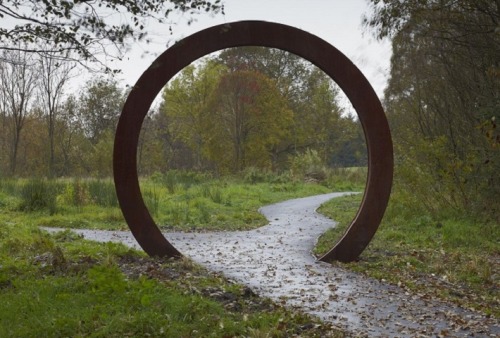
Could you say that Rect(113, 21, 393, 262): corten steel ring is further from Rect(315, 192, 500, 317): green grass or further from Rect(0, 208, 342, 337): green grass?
Rect(0, 208, 342, 337): green grass

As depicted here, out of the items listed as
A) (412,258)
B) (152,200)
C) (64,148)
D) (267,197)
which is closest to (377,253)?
(412,258)

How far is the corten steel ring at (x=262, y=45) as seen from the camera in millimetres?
9133

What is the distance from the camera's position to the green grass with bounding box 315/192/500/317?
24.8ft

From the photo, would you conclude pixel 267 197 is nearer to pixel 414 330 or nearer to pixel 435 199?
pixel 435 199

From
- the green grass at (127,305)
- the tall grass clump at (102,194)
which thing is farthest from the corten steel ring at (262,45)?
the tall grass clump at (102,194)

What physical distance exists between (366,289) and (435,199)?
674 centimetres

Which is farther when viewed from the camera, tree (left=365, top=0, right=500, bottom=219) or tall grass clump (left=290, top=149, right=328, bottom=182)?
tall grass clump (left=290, top=149, right=328, bottom=182)

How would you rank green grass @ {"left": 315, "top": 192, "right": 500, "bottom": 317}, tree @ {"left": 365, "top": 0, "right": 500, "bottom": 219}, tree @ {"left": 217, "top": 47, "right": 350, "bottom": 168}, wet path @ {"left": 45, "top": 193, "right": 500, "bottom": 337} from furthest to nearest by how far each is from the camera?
tree @ {"left": 217, "top": 47, "right": 350, "bottom": 168}, tree @ {"left": 365, "top": 0, "right": 500, "bottom": 219}, green grass @ {"left": 315, "top": 192, "right": 500, "bottom": 317}, wet path @ {"left": 45, "top": 193, "right": 500, "bottom": 337}

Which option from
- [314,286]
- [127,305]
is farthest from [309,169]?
[127,305]

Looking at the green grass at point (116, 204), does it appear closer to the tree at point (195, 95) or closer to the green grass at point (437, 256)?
the green grass at point (437, 256)

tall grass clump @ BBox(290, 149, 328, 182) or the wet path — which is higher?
tall grass clump @ BBox(290, 149, 328, 182)

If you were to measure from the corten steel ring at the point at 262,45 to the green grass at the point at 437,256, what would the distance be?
855mm

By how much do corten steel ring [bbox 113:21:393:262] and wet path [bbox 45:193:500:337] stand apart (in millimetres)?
899

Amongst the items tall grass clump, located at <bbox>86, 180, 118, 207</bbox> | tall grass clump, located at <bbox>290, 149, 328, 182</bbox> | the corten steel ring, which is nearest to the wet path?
the corten steel ring
